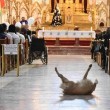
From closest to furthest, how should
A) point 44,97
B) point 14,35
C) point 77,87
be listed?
point 44,97 < point 77,87 < point 14,35

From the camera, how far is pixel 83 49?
26062 mm

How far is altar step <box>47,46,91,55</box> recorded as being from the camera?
25.9m

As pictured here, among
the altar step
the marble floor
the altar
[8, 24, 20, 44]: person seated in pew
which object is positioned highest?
[8, 24, 20, 44]: person seated in pew

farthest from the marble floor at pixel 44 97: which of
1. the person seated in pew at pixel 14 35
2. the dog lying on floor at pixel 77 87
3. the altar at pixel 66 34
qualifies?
the altar at pixel 66 34

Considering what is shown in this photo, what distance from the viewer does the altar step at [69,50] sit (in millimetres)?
25895

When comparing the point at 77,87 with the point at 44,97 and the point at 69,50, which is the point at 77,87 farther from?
the point at 69,50

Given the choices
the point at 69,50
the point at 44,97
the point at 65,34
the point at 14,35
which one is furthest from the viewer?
the point at 65,34

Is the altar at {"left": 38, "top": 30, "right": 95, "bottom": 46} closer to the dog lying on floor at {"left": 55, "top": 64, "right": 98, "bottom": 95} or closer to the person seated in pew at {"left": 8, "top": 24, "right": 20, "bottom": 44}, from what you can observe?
the person seated in pew at {"left": 8, "top": 24, "right": 20, "bottom": 44}

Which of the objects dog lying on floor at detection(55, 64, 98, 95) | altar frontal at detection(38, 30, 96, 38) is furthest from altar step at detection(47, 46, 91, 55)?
dog lying on floor at detection(55, 64, 98, 95)

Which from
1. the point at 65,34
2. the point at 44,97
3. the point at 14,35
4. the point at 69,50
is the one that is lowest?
the point at 69,50

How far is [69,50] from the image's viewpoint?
A: 85.8 feet

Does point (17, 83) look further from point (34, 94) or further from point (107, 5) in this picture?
point (107, 5)

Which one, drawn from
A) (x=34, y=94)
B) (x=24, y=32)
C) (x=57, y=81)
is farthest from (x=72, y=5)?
(x=34, y=94)

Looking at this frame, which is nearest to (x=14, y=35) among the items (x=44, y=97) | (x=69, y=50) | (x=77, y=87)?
(x=77, y=87)
